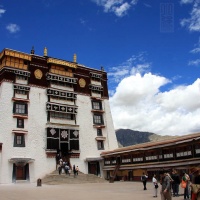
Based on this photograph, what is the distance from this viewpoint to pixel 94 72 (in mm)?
44688

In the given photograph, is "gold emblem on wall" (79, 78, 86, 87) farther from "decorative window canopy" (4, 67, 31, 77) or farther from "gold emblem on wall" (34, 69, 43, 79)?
"decorative window canopy" (4, 67, 31, 77)

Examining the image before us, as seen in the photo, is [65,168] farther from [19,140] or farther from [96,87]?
[96,87]

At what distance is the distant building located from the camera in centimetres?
3397

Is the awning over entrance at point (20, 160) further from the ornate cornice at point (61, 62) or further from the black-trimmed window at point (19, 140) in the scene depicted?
the ornate cornice at point (61, 62)

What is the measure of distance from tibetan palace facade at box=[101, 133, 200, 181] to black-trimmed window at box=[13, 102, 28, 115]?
1275 cm

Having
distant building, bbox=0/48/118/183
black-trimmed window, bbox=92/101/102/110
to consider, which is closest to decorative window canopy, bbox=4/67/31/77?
distant building, bbox=0/48/118/183

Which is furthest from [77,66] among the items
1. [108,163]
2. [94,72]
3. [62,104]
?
[108,163]

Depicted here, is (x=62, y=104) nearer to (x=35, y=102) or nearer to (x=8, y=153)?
(x=35, y=102)

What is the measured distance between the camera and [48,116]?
37.8m

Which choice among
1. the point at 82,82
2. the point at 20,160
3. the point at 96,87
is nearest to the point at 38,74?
the point at 82,82

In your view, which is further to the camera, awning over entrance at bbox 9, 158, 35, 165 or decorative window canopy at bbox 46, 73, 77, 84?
decorative window canopy at bbox 46, 73, 77, 84

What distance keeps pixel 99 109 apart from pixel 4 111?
15077mm

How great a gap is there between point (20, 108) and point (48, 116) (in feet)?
13.4

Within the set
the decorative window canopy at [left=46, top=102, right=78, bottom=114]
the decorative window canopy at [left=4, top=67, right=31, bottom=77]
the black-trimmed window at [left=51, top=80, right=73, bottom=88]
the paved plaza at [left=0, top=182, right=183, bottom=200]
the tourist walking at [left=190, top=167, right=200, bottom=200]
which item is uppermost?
the decorative window canopy at [left=4, top=67, right=31, bottom=77]
